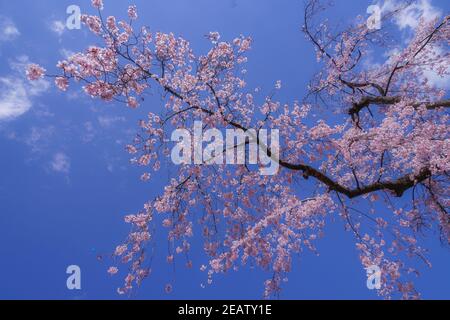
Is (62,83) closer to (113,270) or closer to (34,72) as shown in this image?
(34,72)

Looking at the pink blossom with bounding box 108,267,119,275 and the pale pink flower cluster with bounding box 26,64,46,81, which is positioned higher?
the pale pink flower cluster with bounding box 26,64,46,81

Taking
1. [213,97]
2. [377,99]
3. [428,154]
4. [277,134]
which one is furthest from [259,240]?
[377,99]

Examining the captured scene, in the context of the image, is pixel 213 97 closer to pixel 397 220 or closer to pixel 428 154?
pixel 428 154

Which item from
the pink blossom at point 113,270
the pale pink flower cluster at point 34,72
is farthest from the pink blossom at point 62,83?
the pink blossom at point 113,270

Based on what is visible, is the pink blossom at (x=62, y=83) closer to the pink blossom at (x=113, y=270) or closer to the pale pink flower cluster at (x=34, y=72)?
the pale pink flower cluster at (x=34, y=72)

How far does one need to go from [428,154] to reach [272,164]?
3073 millimetres

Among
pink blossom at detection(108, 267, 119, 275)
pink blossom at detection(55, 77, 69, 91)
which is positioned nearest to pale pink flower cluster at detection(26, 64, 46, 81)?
pink blossom at detection(55, 77, 69, 91)

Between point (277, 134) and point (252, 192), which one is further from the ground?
point (277, 134)

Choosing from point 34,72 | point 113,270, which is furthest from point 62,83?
point 113,270

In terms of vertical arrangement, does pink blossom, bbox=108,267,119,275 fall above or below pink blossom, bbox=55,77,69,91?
below

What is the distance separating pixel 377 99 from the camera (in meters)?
9.93

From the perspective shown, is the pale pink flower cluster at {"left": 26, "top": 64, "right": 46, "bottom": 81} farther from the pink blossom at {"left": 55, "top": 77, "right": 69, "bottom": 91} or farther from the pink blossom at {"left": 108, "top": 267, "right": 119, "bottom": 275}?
the pink blossom at {"left": 108, "top": 267, "right": 119, "bottom": 275}

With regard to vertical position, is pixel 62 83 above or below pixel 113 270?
above
